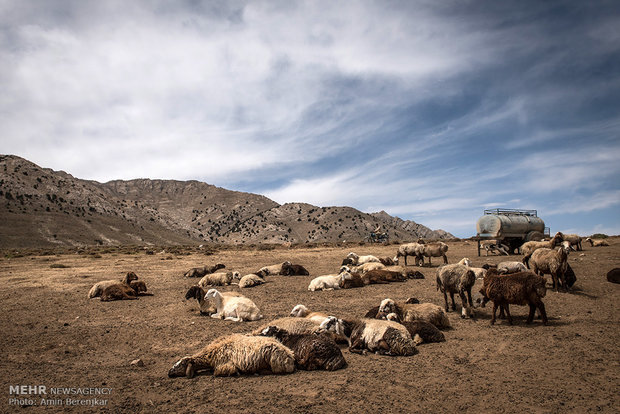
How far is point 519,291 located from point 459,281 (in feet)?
6.05

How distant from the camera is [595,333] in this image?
836 cm

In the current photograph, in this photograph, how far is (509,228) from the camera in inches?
1091

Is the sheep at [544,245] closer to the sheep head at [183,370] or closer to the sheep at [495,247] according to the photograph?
the sheep at [495,247]

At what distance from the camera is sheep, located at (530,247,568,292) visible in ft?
42.7

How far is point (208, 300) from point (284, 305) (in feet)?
8.85

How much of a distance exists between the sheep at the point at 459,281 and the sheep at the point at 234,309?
5.83 metres

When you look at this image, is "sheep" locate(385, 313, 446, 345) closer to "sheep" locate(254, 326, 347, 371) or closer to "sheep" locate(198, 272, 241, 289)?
"sheep" locate(254, 326, 347, 371)

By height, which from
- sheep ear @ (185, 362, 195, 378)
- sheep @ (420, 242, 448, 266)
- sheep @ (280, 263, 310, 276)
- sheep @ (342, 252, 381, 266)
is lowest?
sheep ear @ (185, 362, 195, 378)

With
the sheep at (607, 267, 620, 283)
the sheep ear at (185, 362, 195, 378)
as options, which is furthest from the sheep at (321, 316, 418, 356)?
the sheep at (607, 267, 620, 283)

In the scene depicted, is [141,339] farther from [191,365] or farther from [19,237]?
[19,237]

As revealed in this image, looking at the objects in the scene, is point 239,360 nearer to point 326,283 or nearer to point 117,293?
point 326,283

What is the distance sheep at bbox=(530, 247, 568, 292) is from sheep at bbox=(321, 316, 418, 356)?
336 inches

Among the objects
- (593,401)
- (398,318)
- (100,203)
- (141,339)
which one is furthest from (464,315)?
(100,203)
